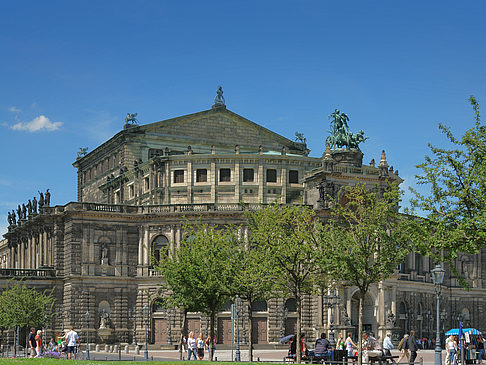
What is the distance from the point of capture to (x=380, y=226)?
5144 centimetres

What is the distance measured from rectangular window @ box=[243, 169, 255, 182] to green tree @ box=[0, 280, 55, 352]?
27726 mm

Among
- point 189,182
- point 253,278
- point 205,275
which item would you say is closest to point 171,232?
point 189,182

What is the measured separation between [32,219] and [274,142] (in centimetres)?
3487

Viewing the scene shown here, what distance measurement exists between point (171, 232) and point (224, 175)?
37.5 ft

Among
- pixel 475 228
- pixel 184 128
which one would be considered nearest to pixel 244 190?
pixel 184 128

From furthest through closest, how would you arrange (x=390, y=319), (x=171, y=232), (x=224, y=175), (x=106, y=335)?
(x=224, y=175) < (x=390, y=319) < (x=171, y=232) < (x=106, y=335)

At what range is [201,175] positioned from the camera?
102 m

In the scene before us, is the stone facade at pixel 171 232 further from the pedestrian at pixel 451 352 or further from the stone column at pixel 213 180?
the pedestrian at pixel 451 352

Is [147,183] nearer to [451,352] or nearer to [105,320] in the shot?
[105,320]

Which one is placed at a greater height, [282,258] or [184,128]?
[184,128]

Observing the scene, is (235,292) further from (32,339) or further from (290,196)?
(290,196)

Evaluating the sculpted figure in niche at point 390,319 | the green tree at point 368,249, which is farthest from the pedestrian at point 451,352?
the sculpted figure in niche at point 390,319

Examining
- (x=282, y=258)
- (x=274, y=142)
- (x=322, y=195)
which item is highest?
(x=274, y=142)

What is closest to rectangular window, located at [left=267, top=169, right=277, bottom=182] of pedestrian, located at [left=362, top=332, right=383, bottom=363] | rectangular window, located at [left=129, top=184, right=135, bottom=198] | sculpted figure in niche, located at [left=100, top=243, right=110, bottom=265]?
rectangular window, located at [left=129, top=184, right=135, bottom=198]
